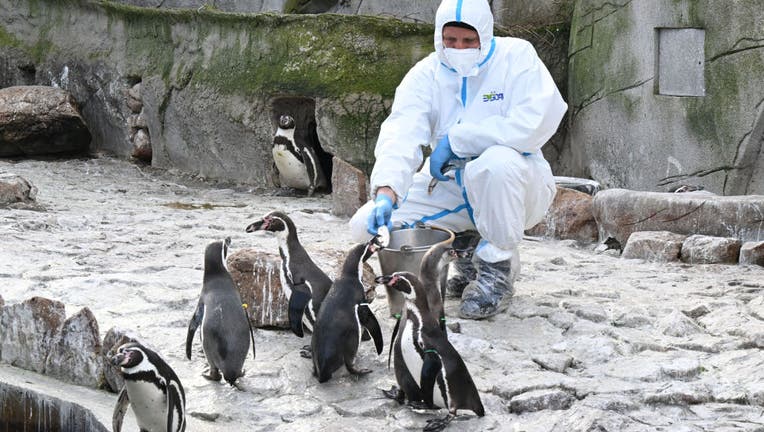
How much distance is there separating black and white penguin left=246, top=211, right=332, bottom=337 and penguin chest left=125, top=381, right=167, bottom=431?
86cm

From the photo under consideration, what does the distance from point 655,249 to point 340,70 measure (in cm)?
348

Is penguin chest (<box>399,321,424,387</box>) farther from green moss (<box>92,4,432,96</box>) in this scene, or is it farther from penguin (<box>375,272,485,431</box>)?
green moss (<box>92,4,432,96</box>)

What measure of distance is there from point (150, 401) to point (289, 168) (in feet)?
18.3

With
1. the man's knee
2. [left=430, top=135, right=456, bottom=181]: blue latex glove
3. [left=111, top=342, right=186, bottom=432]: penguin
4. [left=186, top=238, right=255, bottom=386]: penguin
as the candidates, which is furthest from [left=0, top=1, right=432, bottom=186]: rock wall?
[left=111, top=342, right=186, bottom=432]: penguin

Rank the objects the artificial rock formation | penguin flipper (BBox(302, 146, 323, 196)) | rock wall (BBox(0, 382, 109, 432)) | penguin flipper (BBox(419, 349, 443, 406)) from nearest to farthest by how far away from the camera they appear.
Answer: penguin flipper (BBox(419, 349, 443, 406))
rock wall (BBox(0, 382, 109, 432))
penguin flipper (BBox(302, 146, 323, 196))
the artificial rock formation

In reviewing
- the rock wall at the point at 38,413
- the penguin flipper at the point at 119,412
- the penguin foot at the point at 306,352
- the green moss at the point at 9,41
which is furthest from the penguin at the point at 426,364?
the green moss at the point at 9,41

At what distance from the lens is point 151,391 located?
320 cm

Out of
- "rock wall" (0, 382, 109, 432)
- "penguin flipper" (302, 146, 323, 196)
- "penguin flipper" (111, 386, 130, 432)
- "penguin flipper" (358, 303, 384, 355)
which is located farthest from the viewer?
"penguin flipper" (302, 146, 323, 196)

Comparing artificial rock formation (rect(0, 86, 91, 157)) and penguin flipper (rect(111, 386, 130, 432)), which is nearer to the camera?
penguin flipper (rect(111, 386, 130, 432))

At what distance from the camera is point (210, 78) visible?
9195mm

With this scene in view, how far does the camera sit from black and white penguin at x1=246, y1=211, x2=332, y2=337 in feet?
13.2

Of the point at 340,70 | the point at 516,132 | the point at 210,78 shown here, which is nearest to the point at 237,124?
the point at 210,78

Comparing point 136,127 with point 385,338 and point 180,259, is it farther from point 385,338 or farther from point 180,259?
point 385,338

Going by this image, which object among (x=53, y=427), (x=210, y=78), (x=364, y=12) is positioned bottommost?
(x=53, y=427)
